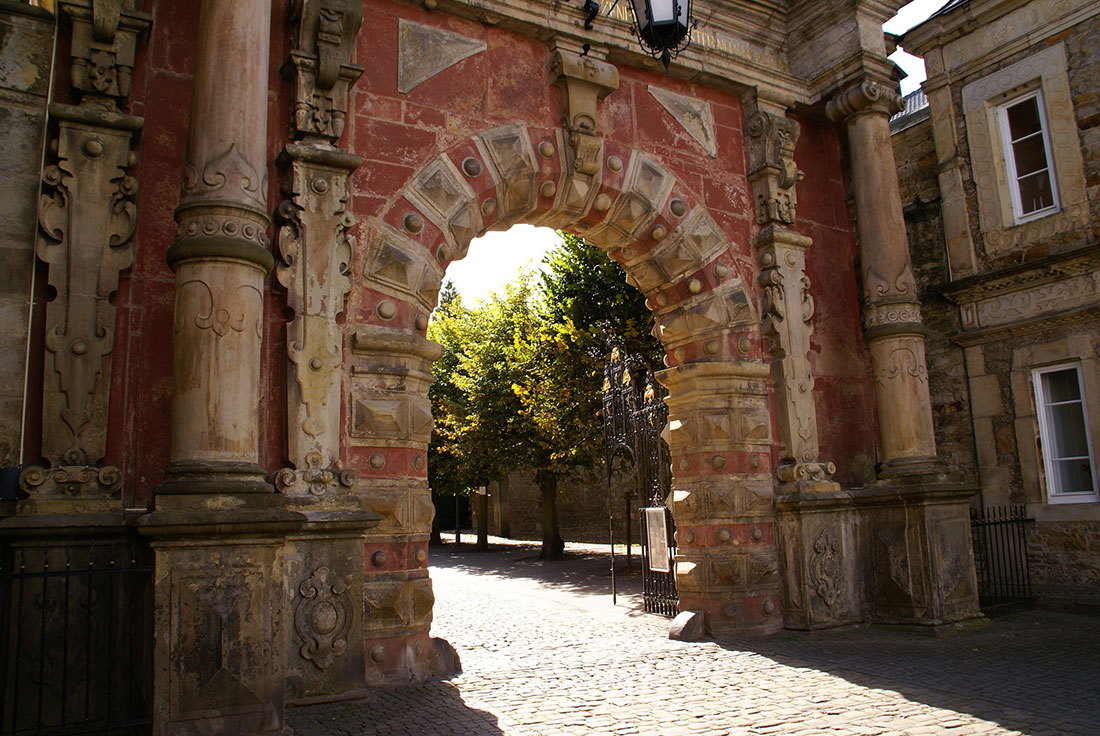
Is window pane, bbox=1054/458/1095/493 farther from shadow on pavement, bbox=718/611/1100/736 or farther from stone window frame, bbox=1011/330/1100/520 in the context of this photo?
shadow on pavement, bbox=718/611/1100/736

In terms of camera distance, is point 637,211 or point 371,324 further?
point 637,211

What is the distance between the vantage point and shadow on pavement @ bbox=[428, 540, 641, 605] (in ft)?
49.1

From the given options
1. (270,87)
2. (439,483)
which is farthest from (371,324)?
(439,483)

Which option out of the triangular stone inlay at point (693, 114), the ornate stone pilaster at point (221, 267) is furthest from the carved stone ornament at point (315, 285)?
the triangular stone inlay at point (693, 114)

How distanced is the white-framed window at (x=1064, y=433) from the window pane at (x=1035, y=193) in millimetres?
2046

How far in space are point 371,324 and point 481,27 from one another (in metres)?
3.11

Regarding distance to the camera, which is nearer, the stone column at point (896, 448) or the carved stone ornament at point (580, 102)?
the carved stone ornament at point (580, 102)

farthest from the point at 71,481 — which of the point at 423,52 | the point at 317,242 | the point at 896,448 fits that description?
the point at 896,448

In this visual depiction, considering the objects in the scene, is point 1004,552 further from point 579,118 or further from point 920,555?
point 579,118

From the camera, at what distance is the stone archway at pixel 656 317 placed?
6484 millimetres

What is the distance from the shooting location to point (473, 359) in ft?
66.5

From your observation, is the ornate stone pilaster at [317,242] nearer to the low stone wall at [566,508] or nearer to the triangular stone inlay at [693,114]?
the triangular stone inlay at [693,114]

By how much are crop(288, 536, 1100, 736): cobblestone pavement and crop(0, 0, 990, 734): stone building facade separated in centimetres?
46

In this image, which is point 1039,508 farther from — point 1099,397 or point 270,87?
point 270,87
